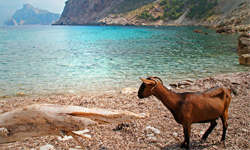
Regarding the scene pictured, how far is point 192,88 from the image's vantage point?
11477mm

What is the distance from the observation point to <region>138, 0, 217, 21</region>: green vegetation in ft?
480

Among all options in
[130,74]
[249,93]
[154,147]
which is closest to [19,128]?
[154,147]

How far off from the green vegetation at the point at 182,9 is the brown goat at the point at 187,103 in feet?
477

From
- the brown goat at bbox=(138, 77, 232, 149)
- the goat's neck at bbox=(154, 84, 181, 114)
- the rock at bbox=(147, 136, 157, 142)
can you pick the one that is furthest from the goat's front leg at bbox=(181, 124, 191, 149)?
the rock at bbox=(147, 136, 157, 142)

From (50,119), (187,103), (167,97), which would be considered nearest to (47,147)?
(50,119)

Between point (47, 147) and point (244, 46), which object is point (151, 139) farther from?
point (244, 46)

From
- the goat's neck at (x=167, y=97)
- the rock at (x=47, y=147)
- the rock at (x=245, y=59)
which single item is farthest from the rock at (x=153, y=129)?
the rock at (x=245, y=59)

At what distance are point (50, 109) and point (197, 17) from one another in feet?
510

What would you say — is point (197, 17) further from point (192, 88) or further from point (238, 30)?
point (192, 88)

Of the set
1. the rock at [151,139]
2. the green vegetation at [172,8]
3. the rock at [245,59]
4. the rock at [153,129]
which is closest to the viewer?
the rock at [151,139]

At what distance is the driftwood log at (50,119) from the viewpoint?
4168 millimetres

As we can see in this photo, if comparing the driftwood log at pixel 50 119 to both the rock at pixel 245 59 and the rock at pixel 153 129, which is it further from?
the rock at pixel 245 59

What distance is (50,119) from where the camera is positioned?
4168 mm

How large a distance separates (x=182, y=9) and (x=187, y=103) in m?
185
